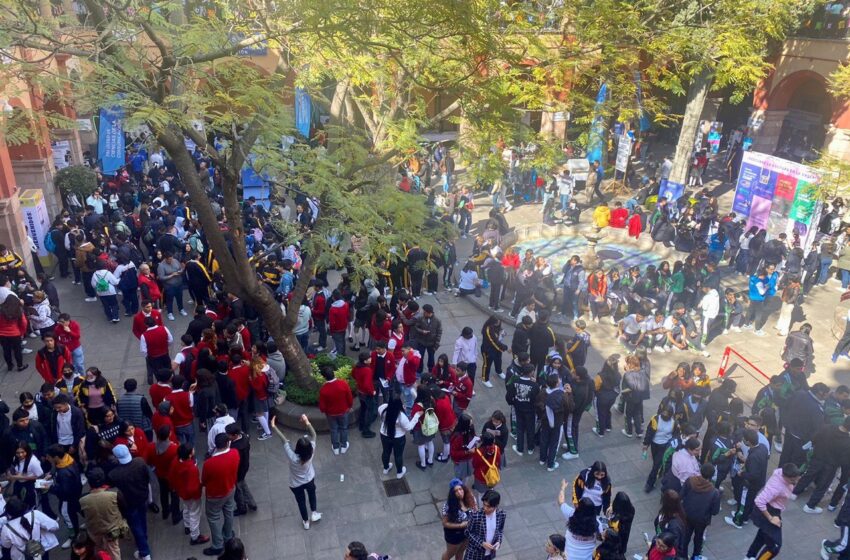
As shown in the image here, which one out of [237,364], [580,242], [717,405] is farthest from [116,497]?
[580,242]

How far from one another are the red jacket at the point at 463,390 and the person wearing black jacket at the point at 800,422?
441 centimetres

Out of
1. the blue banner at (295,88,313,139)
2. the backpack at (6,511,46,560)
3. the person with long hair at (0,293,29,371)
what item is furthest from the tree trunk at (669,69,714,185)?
the backpack at (6,511,46,560)

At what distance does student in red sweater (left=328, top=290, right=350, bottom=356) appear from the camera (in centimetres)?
1134

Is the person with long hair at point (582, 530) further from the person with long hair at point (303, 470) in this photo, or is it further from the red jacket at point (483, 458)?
the person with long hair at point (303, 470)

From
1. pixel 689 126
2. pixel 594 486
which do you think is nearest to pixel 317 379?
pixel 594 486

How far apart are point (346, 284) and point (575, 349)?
4552 mm

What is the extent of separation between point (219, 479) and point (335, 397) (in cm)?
217

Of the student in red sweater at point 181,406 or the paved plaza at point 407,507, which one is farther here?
the student in red sweater at point 181,406

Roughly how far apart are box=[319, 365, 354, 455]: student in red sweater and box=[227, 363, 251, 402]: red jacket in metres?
1.12

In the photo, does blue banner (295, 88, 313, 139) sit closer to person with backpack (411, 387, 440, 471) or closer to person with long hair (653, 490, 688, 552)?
person with backpack (411, 387, 440, 471)

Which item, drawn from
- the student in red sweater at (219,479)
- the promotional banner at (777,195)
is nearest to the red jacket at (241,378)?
the student in red sweater at (219,479)

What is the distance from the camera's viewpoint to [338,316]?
1138 centimetres

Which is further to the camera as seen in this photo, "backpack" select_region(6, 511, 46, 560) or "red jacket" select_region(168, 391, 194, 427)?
"red jacket" select_region(168, 391, 194, 427)

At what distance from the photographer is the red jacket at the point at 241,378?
9.09 metres
